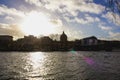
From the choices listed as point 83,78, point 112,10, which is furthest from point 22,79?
point 112,10

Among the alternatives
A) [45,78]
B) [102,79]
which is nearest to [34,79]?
[45,78]

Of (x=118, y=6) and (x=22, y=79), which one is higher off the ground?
(x=118, y=6)

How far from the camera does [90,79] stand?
30.7 m

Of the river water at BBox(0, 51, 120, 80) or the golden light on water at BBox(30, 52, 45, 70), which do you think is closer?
the river water at BBox(0, 51, 120, 80)

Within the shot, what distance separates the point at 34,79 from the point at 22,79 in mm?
1840

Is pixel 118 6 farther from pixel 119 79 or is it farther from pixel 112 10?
pixel 119 79

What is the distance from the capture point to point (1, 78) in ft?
101

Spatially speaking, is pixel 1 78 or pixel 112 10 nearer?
pixel 112 10

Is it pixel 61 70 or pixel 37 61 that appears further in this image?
pixel 37 61

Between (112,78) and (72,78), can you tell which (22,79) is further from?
(112,78)

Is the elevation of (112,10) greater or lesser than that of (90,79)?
greater

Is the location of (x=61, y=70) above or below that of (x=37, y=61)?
above

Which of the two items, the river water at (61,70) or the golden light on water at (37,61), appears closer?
the river water at (61,70)

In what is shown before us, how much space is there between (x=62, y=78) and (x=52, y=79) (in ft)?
5.36
